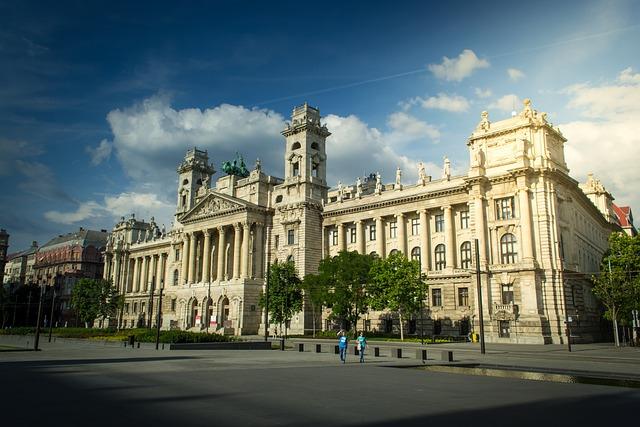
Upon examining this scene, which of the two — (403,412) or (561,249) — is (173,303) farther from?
(403,412)

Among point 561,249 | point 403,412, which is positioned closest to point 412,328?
point 561,249

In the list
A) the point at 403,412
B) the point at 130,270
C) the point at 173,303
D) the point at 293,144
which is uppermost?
the point at 293,144

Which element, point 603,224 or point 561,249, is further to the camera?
point 603,224

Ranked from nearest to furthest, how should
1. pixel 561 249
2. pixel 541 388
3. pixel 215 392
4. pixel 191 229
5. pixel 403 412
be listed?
pixel 403 412 → pixel 215 392 → pixel 541 388 → pixel 561 249 → pixel 191 229

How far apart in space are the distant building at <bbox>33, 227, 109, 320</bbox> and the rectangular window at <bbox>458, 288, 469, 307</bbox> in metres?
102

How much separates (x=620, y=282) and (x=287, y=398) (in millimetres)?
55338

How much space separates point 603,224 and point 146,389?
89382mm

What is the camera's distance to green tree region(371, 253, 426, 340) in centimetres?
5838

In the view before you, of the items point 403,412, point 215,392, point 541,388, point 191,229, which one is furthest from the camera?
point 191,229

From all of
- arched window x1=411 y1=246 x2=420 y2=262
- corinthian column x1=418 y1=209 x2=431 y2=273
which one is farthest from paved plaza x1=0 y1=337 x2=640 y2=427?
arched window x1=411 y1=246 x2=420 y2=262

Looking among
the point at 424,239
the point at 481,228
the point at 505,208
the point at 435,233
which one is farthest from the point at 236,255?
the point at 505,208

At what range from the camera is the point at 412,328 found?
6862cm

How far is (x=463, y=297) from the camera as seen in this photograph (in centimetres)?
6462

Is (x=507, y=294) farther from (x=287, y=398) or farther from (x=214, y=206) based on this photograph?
(x=214, y=206)
